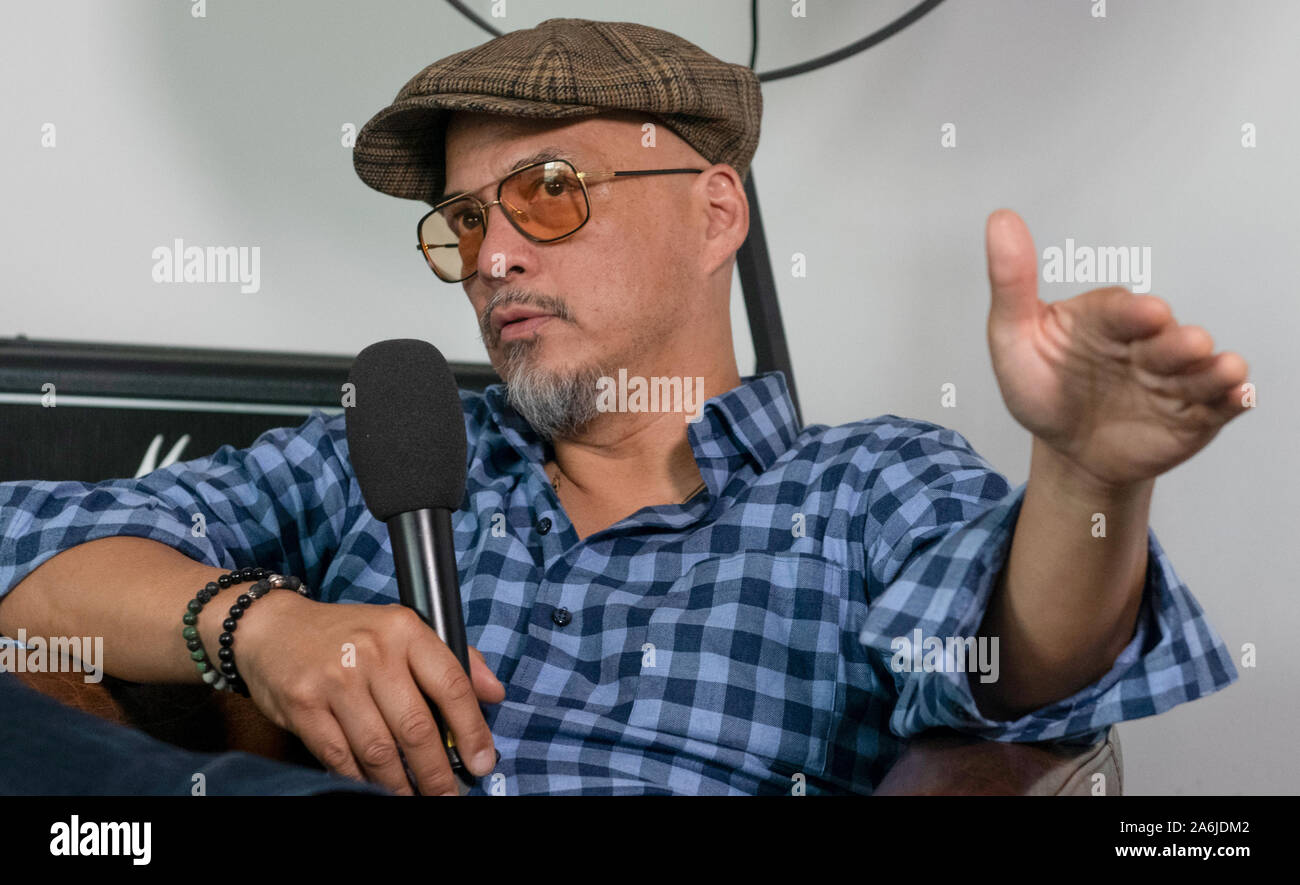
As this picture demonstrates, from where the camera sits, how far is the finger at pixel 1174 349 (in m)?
0.57

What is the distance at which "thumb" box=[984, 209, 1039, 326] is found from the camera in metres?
0.62

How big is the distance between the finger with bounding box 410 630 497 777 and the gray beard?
52cm

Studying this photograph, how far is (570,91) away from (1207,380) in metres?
0.90

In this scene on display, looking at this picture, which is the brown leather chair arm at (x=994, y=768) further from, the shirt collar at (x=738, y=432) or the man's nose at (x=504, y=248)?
the man's nose at (x=504, y=248)

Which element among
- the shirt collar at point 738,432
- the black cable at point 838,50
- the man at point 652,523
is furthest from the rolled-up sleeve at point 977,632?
the black cable at point 838,50

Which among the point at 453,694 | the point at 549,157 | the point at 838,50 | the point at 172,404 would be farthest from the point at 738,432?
the point at 838,50

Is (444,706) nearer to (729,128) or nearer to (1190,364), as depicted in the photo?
(1190,364)

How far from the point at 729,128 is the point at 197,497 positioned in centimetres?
84

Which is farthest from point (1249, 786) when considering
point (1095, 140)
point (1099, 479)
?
point (1099, 479)

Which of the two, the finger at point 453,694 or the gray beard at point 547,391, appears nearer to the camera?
the finger at point 453,694

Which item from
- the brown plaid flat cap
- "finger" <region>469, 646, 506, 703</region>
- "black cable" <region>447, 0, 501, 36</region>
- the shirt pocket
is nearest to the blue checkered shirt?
the shirt pocket

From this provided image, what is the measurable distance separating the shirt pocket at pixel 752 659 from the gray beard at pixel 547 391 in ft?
1.05

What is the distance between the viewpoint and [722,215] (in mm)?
1488
